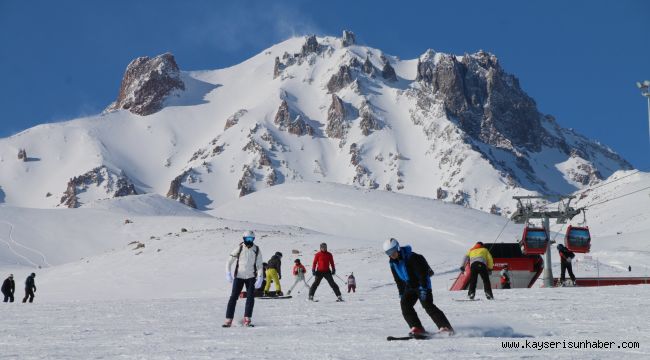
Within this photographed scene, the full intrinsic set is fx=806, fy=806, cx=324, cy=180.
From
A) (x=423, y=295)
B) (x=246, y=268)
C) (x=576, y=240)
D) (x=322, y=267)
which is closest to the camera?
(x=423, y=295)

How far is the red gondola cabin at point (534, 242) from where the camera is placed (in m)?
36.2

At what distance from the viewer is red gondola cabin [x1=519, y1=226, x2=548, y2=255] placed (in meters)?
36.2

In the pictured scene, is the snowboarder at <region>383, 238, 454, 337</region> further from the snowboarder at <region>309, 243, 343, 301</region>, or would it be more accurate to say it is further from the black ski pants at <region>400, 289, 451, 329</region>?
the snowboarder at <region>309, 243, 343, 301</region>

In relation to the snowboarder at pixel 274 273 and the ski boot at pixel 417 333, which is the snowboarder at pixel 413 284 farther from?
the snowboarder at pixel 274 273

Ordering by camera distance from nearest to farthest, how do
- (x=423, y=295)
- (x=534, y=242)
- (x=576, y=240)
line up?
1. (x=423, y=295)
2. (x=534, y=242)
3. (x=576, y=240)

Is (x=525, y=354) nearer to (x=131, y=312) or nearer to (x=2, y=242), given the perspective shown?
(x=131, y=312)

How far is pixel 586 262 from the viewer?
192ft

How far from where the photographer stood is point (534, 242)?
3650cm

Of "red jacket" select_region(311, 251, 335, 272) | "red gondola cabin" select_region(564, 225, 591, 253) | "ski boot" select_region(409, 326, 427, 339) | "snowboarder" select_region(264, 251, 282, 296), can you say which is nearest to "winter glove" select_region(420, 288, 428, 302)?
"ski boot" select_region(409, 326, 427, 339)

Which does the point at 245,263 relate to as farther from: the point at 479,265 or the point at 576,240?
the point at 576,240

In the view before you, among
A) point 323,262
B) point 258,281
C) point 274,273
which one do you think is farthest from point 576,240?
point 258,281

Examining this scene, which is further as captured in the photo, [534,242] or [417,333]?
[534,242]

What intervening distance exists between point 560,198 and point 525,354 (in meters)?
36.7

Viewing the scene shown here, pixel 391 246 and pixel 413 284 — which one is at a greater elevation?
pixel 391 246
